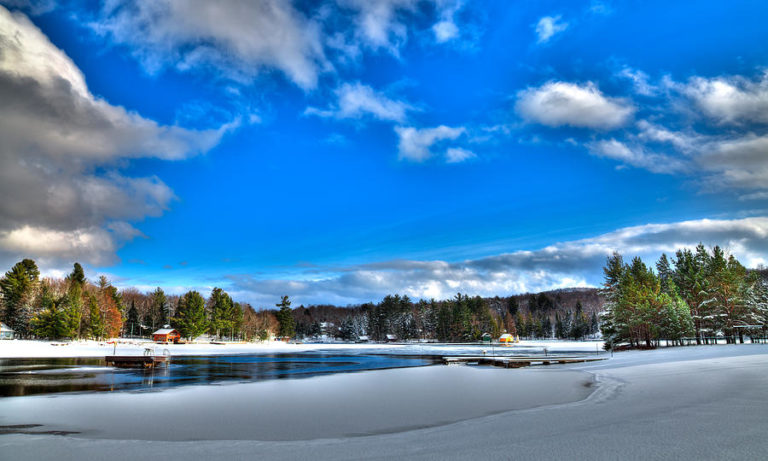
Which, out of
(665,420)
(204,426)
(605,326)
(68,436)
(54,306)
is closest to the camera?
(665,420)

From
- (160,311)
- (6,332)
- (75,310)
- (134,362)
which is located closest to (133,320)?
(160,311)

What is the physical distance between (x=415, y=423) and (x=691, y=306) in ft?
253

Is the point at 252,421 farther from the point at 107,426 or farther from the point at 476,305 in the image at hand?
the point at 476,305

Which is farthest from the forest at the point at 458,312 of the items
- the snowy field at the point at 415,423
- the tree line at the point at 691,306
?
the snowy field at the point at 415,423

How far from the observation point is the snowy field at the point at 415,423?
29.8ft

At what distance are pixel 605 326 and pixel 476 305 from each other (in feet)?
300

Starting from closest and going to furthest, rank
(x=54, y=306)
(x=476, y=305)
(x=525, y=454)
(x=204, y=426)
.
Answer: (x=525, y=454) → (x=204, y=426) → (x=54, y=306) → (x=476, y=305)

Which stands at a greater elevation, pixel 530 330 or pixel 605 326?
pixel 605 326

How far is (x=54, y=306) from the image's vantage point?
78938mm

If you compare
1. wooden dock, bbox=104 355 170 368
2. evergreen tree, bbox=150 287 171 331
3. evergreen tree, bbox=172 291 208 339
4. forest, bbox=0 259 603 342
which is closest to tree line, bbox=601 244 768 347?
forest, bbox=0 259 603 342

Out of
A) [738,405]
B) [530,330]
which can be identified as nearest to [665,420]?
[738,405]

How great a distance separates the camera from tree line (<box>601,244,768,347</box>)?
58.7 metres

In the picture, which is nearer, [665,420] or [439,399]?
[665,420]

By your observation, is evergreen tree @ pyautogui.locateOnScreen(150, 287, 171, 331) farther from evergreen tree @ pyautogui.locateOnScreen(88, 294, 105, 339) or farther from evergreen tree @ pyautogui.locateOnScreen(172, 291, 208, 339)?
evergreen tree @ pyautogui.locateOnScreen(88, 294, 105, 339)
